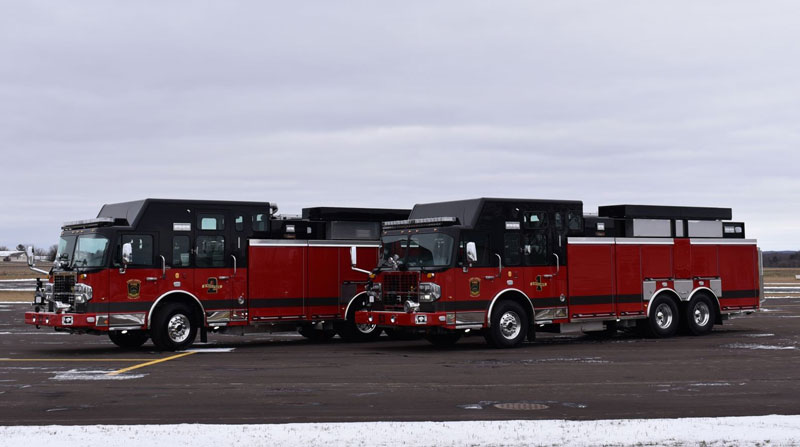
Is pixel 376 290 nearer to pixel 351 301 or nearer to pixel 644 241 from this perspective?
pixel 351 301

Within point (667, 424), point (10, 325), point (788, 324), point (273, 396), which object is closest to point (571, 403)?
point (667, 424)

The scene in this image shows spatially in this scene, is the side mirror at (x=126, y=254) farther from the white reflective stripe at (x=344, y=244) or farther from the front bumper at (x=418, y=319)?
the front bumper at (x=418, y=319)

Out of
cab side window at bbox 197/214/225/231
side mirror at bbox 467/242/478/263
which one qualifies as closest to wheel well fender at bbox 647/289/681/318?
side mirror at bbox 467/242/478/263

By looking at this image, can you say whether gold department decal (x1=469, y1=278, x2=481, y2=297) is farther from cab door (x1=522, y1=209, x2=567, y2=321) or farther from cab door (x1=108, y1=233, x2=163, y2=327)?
cab door (x1=108, y1=233, x2=163, y2=327)

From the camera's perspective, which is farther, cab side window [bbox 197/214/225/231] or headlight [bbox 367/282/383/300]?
headlight [bbox 367/282/383/300]

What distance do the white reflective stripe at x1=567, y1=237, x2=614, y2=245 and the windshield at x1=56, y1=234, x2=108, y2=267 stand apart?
10397 mm

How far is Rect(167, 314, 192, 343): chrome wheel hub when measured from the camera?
20328mm

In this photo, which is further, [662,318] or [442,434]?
[662,318]

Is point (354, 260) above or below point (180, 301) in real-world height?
above

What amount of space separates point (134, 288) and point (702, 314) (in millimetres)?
14378

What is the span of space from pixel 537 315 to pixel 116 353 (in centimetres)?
923

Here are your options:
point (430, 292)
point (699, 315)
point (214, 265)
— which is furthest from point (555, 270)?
point (214, 265)

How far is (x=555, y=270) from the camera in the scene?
21688 mm

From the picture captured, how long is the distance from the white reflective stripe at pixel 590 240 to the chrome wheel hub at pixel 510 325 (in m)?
2.38
